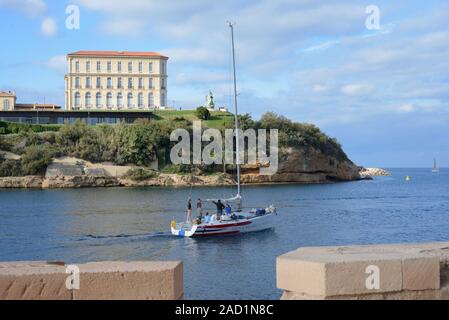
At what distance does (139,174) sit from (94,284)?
83.8 m

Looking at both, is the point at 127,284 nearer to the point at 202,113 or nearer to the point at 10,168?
the point at 10,168

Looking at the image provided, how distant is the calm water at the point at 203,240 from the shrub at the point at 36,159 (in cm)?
1936

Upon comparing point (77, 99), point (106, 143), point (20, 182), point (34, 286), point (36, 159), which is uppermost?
point (77, 99)

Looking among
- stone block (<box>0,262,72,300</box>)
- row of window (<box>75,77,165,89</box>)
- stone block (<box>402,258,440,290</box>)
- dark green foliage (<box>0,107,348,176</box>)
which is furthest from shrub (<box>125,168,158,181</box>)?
stone block (<box>402,258,440,290</box>)

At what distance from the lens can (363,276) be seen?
507 cm

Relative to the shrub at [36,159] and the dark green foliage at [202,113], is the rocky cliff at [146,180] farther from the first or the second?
the dark green foliage at [202,113]

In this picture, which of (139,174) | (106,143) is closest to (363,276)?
(139,174)

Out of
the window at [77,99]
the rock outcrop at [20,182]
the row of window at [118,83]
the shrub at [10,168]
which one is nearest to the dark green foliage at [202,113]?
the row of window at [118,83]

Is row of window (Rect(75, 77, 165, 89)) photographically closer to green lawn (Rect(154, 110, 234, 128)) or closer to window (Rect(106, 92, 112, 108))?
window (Rect(106, 92, 112, 108))

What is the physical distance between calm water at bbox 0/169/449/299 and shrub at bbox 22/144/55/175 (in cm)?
1936

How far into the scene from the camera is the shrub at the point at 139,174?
87.7 metres

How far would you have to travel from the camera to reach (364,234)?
37031 millimetres

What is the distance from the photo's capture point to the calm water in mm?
24281

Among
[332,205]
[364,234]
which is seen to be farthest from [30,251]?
[332,205]
